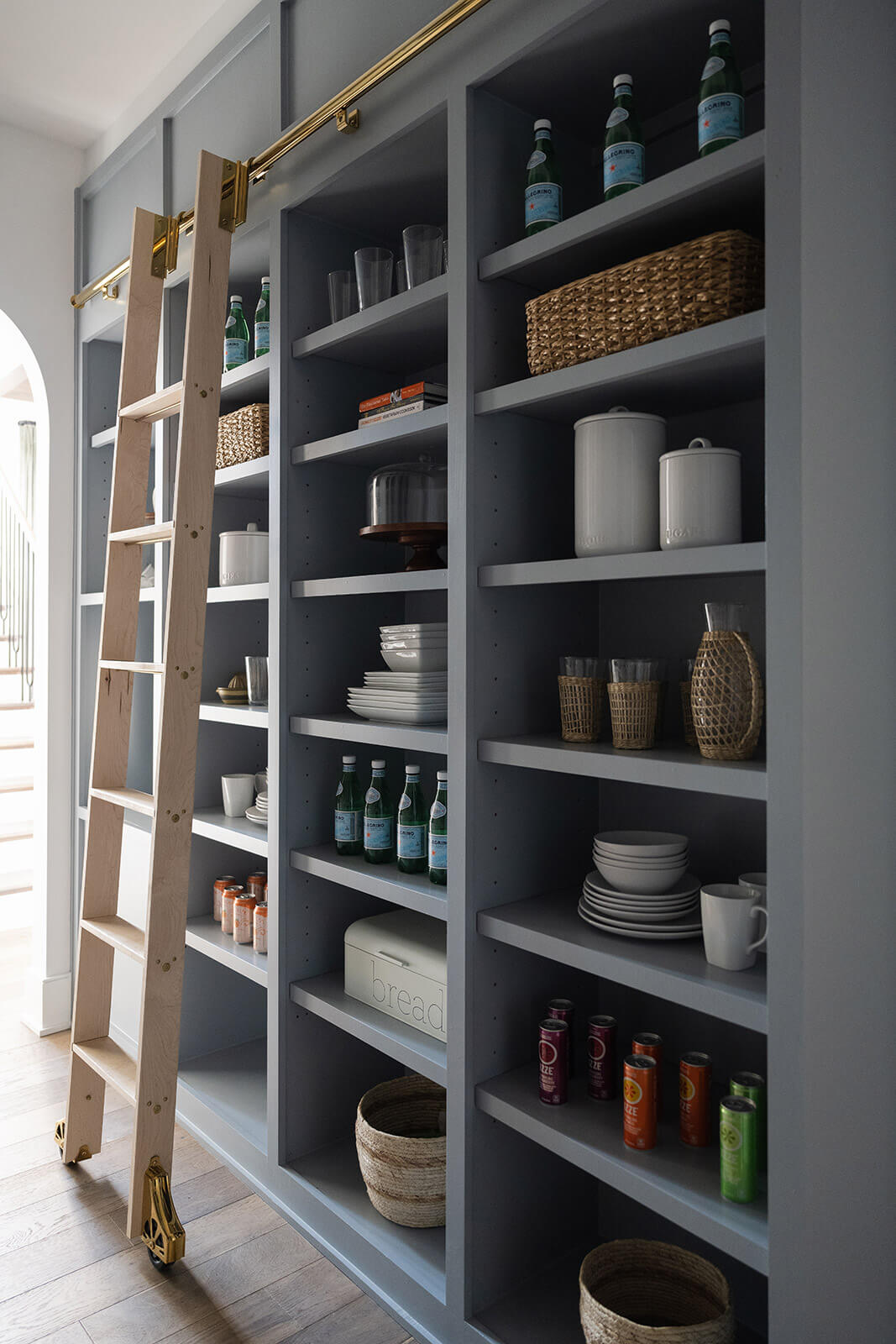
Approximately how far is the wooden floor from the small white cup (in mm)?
892

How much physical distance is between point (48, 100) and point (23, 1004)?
3.04 metres

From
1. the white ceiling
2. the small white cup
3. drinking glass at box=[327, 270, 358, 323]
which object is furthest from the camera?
the small white cup

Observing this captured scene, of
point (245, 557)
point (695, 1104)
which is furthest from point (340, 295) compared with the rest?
point (695, 1104)

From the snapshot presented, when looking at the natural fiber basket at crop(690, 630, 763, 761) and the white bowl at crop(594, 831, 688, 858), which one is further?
the white bowl at crop(594, 831, 688, 858)

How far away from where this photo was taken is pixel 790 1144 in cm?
117

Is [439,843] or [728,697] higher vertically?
[728,697]

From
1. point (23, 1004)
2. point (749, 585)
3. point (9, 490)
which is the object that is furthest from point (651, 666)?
point (9, 490)

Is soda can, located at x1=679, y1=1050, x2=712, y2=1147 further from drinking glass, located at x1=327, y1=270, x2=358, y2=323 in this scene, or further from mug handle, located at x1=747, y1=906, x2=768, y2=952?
drinking glass, located at x1=327, y1=270, x2=358, y2=323

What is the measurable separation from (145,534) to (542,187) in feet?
3.69

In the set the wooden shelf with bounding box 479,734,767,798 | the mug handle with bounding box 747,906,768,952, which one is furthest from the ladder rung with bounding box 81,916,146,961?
the mug handle with bounding box 747,906,768,952

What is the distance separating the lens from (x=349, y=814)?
2064 millimetres

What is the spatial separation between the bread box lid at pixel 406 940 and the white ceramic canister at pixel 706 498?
101cm

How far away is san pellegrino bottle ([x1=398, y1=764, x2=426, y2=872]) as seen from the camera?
193 centimetres

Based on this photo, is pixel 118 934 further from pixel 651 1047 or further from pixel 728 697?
pixel 728 697
